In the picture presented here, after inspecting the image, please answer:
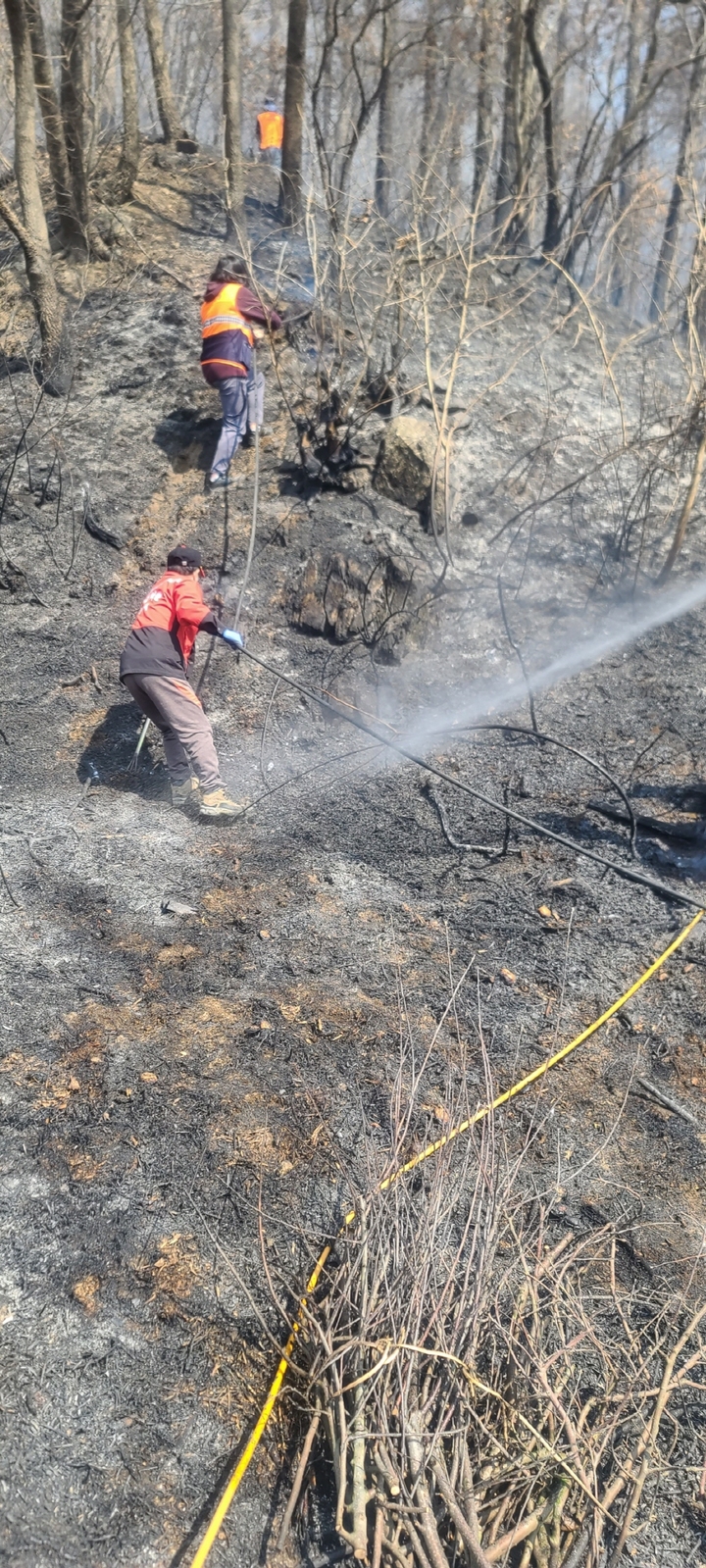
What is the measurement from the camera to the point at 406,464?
316 inches

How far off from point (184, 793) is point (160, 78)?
10.5m

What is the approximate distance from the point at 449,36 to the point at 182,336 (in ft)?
34.8

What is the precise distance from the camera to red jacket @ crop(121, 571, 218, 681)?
18.0ft

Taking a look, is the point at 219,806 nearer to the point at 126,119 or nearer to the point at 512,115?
the point at 126,119

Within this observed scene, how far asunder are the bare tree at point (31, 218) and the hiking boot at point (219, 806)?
4.39 m

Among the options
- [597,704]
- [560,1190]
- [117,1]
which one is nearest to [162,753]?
[597,704]

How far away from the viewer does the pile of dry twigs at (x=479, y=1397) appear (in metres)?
2.56

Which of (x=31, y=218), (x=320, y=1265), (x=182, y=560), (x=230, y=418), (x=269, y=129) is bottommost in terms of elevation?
(x=320, y=1265)

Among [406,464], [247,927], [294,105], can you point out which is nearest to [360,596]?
[406,464]

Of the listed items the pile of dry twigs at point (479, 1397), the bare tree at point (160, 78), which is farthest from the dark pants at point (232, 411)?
the bare tree at point (160, 78)

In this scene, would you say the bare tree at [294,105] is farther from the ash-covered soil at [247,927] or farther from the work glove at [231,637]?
the work glove at [231,637]

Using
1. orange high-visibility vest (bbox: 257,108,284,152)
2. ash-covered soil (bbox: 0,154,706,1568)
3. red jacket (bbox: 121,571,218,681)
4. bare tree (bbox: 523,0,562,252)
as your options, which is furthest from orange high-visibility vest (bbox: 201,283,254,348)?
orange high-visibility vest (bbox: 257,108,284,152)

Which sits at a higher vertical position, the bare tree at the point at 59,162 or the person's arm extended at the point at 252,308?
the bare tree at the point at 59,162

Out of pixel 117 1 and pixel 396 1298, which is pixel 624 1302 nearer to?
pixel 396 1298
